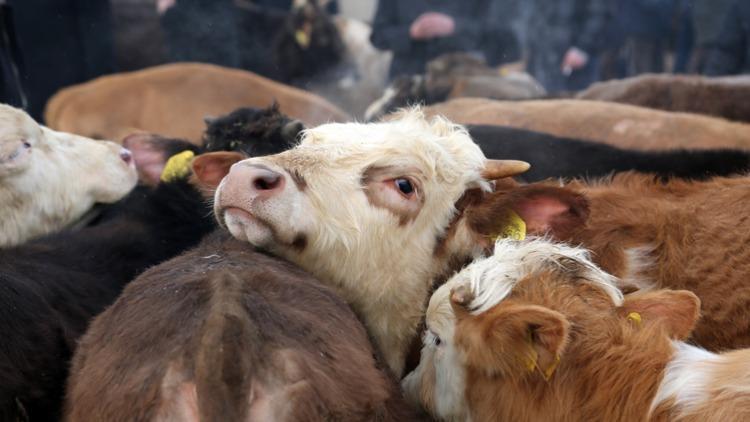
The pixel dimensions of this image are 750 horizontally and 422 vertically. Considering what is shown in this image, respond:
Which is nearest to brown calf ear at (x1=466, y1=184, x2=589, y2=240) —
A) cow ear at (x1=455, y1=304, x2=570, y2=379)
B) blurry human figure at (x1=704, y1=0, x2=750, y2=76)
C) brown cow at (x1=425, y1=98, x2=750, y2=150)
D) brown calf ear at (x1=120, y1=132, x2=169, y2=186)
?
cow ear at (x1=455, y1=304, x2=570, y2=379)

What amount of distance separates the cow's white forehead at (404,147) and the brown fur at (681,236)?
7.3 inches

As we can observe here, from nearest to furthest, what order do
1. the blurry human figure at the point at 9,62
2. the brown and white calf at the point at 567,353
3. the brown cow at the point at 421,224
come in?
the brown and white calf at the point at 567,353
the brown cow at the point at 421,224
the blurry human figure at the point at 9,62

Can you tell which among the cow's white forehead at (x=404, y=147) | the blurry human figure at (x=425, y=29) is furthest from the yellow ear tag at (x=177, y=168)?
the blurry human figure at (x=425, y=29)

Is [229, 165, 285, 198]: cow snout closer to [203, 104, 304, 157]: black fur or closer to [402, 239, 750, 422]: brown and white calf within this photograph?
[402, 239, 750, 422]: brown and white calf

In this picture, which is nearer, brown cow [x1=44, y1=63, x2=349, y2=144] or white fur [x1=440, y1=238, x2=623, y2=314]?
white fur [x1=440, y1=238, x2=623, y2=314]

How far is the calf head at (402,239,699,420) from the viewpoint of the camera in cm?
220

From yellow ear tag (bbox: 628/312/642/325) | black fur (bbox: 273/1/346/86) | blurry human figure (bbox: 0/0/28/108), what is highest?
yellow ear tag (bbox: 628/312/642/325)

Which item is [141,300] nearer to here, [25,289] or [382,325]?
[25,289]

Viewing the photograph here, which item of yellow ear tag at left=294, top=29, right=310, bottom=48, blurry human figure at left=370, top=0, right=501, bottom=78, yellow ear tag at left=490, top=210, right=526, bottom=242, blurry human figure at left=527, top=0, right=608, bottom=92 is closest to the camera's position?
yellow ear tag at left=490, top=210, right=526, bottom=242

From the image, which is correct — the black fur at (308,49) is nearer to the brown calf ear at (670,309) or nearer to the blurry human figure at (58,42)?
the blurry human figure at (58,42)

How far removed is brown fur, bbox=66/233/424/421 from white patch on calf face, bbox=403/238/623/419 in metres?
0.17

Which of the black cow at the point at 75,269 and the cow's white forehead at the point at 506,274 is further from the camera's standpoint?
the black cow at the point at 75,269

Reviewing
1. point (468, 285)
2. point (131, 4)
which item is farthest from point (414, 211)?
point (131, 4)

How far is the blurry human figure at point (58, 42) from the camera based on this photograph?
23.6ft
